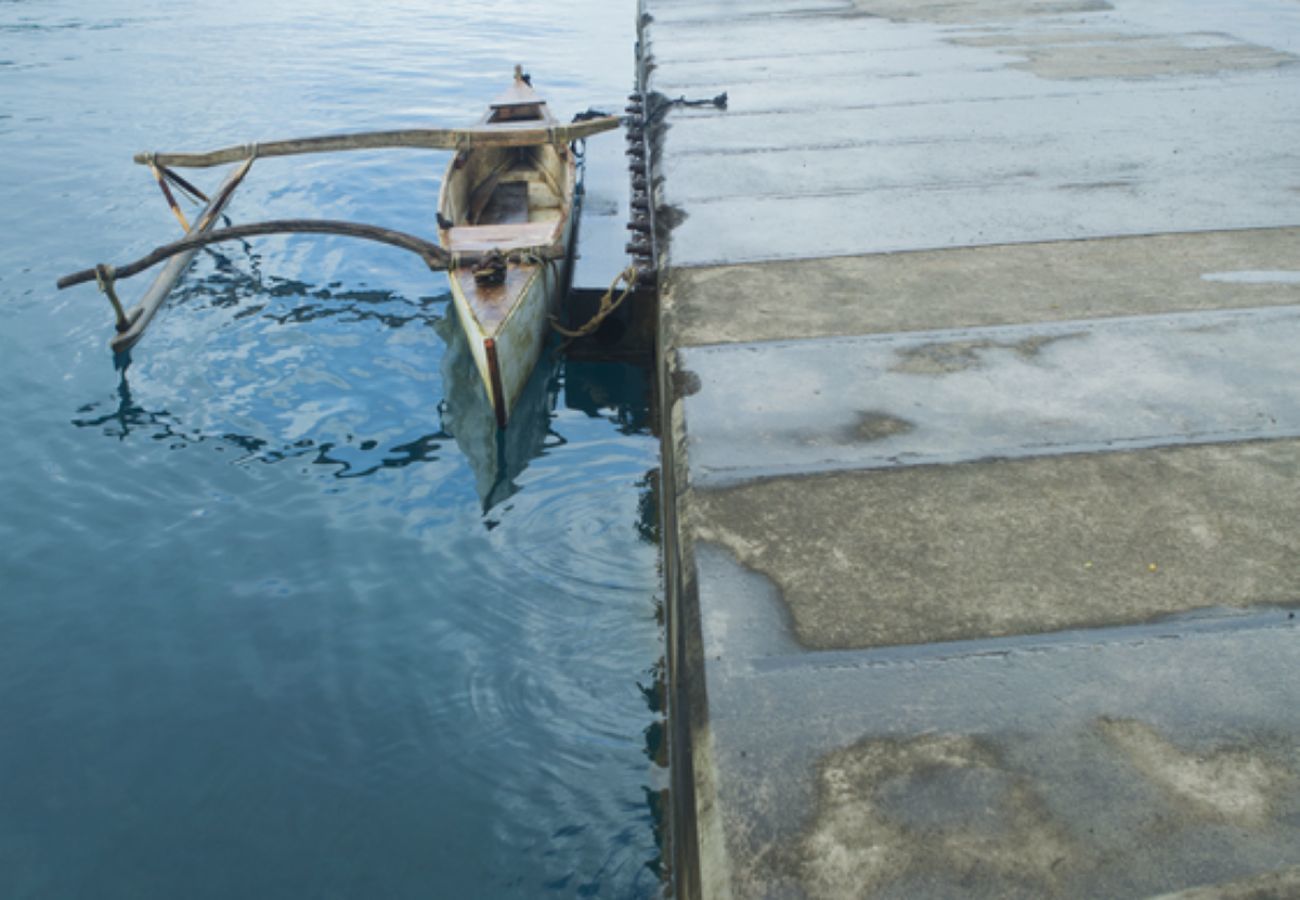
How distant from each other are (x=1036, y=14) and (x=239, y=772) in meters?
11.8

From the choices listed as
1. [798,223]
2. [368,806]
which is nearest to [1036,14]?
[798,223]

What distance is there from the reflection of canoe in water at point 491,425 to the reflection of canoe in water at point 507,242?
177 millimetres

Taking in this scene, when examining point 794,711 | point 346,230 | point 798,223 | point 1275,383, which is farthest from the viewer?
point 346,230

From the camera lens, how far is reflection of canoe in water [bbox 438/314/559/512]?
655 cm

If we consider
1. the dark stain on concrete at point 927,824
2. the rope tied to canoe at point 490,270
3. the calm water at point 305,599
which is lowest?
the calm water at point 305,599

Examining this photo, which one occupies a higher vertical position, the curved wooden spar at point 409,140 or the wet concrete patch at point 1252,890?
the curved wooden spar at point 409,140

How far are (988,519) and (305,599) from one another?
383cm

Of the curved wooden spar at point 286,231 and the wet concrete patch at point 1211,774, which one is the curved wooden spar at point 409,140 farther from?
the wet concrete patch at point 1211,774

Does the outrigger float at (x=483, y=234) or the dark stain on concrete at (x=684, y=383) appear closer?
the dark stain on concrete at (x=684, y=383)

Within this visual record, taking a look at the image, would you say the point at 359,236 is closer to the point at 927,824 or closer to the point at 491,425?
the point at 491,425

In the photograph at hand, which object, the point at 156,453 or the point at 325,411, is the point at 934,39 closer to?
the point at 325,411

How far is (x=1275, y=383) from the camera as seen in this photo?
11.7 ft

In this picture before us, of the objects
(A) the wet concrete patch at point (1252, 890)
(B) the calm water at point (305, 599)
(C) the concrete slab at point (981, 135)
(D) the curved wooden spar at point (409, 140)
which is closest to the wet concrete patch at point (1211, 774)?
(A) the wet concrete patch at point (1252, 890)

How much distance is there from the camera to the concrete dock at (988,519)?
2020mm
